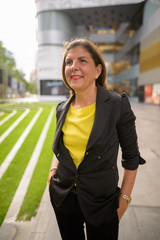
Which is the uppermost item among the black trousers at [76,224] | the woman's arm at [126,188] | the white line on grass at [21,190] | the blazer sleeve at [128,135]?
the blazer sleeve at [128,135]

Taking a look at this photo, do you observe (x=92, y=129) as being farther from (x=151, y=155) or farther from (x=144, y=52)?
(x=144, y=52)

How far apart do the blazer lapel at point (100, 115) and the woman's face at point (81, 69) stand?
0.48 feet

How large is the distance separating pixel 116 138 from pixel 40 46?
107 feet

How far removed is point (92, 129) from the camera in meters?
1.14

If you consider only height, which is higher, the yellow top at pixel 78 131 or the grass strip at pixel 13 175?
the yellow top at pixel 78 131

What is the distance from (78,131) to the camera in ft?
4.11

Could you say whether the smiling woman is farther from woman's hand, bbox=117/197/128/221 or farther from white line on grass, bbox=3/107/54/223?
white line on grass, bbox=3/107/54/223

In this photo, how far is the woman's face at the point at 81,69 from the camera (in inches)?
49.2

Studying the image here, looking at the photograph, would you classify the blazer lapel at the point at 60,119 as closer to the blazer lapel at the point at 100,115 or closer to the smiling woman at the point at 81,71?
the smiling woman at the point at 81,71

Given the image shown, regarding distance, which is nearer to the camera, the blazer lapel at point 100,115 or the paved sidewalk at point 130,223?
the blazer lapel at point 100,115

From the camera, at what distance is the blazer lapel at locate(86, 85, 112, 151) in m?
1.13

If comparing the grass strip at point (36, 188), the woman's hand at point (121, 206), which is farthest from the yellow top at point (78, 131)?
the grass strip at point (36, 188)

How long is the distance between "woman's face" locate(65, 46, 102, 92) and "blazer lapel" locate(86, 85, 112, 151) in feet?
0.48

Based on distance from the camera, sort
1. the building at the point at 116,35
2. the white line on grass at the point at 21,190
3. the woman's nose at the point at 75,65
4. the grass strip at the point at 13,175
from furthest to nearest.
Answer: the building at the point at 116,35
the grass strip at the point at 13,175
the white line on grass at the point at 21,190
the woman's nose at the point at 75,65
